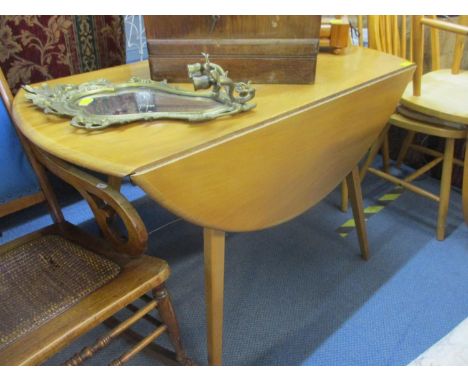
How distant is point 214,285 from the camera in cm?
100

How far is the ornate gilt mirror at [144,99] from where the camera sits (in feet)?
2.87

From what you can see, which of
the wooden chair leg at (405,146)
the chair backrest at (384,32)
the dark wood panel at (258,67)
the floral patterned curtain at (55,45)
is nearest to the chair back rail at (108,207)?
the dark wood panel at (258,67)

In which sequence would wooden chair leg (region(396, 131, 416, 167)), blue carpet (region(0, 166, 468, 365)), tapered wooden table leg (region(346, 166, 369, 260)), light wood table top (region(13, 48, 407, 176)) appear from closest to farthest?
light wood table top (region(13, 48, 407, 176)) < blue carpet (region(0, 166, 468, 365)) < tapered wooden table leg (region(346, 166, 369, 260)) < wooden chair leg (region(396, 131, 416, 167))

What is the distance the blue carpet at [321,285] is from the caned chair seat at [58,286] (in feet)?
1.28

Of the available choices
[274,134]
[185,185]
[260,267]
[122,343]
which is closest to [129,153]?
[185,185]

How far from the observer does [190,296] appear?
1.46 meters

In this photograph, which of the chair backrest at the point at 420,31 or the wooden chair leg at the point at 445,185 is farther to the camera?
the wooden chair leg at the point at 445,185

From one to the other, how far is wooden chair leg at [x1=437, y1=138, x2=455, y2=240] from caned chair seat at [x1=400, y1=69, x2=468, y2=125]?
13 cm

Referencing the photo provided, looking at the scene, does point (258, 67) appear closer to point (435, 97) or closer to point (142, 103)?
point (142, 103)

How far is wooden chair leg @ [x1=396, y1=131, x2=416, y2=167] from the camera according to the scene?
A: 2.12 metres

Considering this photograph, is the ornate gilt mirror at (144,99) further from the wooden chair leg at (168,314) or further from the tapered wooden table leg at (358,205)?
the tapered wooden table leg at (358,205)

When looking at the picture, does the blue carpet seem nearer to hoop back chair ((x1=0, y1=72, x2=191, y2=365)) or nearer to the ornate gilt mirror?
hoop back chair ((x1=0, y1=72, x2=191, y2=365))

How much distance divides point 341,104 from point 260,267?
2.56ft

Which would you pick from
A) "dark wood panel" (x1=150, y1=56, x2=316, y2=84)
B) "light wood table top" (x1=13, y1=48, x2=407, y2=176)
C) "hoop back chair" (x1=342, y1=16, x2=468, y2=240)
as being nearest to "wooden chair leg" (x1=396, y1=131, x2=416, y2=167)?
"hoop back chair" (x1=342, y1=16, x2=468, y2=240)
